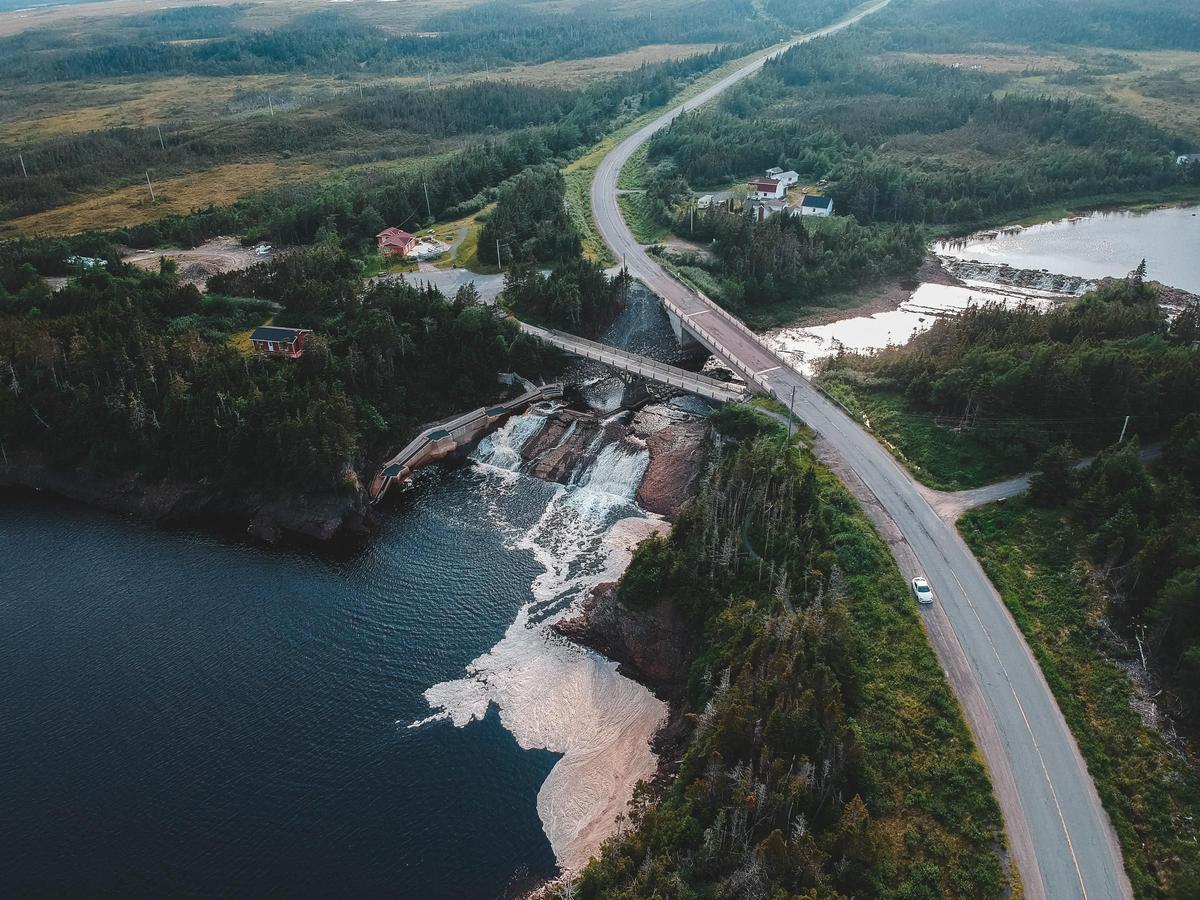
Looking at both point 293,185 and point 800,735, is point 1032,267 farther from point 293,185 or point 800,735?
point 293,185

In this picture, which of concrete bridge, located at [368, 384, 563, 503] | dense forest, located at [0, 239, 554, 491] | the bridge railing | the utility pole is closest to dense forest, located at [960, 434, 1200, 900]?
the utility pole

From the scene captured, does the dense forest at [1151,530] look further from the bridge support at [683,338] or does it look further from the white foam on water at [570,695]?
the bridge support at [683,338]

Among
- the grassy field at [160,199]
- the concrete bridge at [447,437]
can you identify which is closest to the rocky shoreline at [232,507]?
the concrete bridge at [447,437]

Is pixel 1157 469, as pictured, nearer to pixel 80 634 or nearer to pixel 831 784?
pixel 831 784

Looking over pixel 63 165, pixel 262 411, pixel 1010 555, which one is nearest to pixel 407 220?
pixel 262 411

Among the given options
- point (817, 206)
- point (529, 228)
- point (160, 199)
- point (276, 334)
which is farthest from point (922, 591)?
point (160, 199)

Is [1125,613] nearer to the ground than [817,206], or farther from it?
nearer to the ground
